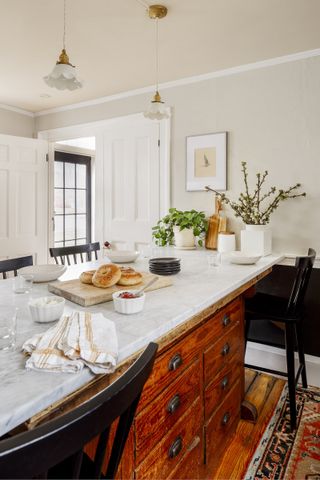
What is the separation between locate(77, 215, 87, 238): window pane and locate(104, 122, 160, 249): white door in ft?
5.26

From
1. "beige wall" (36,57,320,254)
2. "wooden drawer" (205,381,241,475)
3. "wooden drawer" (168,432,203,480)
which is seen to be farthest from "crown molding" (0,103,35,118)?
"wooden drawer" (168,432,203,480)

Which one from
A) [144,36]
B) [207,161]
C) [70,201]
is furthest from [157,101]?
[70,201]

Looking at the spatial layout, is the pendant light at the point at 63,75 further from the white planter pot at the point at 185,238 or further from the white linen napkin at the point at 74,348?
the white planter pot at the point at 185,238

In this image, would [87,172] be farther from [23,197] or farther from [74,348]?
[74,348]

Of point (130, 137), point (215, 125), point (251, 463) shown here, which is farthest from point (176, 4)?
point (251, 463)

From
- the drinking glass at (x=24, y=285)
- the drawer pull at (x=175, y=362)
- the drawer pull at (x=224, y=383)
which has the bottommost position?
the drawer pull at (x=224, y=383)

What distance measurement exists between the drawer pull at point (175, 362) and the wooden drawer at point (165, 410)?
0.05 metres

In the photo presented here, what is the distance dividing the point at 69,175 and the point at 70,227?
79 centimetres

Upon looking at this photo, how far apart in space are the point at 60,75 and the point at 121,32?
3.23 feet

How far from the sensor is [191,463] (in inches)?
55.1

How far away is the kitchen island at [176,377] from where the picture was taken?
769 millimetres

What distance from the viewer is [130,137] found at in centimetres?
368

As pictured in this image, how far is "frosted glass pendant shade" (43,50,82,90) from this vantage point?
167 cm

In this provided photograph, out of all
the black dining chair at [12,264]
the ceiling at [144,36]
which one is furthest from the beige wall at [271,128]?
the black dining chair at [12,264]
